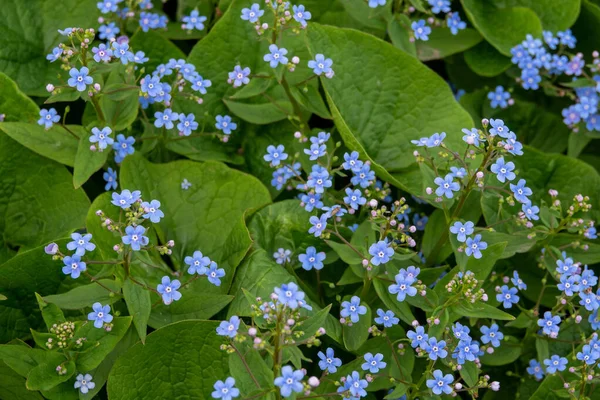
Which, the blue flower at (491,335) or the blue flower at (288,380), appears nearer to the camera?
the blue flower at (288,380)

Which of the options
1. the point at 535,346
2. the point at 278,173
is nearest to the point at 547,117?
the point at 535,346

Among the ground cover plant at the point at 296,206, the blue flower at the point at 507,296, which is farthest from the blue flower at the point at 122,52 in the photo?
the blue flower at the point at 507,296

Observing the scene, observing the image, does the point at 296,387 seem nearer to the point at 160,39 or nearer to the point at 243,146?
the point at 243,146

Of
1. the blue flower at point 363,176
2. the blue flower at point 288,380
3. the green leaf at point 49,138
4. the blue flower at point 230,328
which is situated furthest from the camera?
the green leaf at point 49,138

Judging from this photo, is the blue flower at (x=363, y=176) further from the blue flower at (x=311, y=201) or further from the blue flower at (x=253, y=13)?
the blue flower at (x=253, y=13)

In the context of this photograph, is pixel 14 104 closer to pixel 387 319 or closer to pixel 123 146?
pixel 123 146

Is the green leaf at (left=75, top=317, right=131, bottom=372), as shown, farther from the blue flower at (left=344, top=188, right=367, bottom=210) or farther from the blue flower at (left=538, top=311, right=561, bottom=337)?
the blue flower at (left=538, top=311, right=561, bottom=337)
